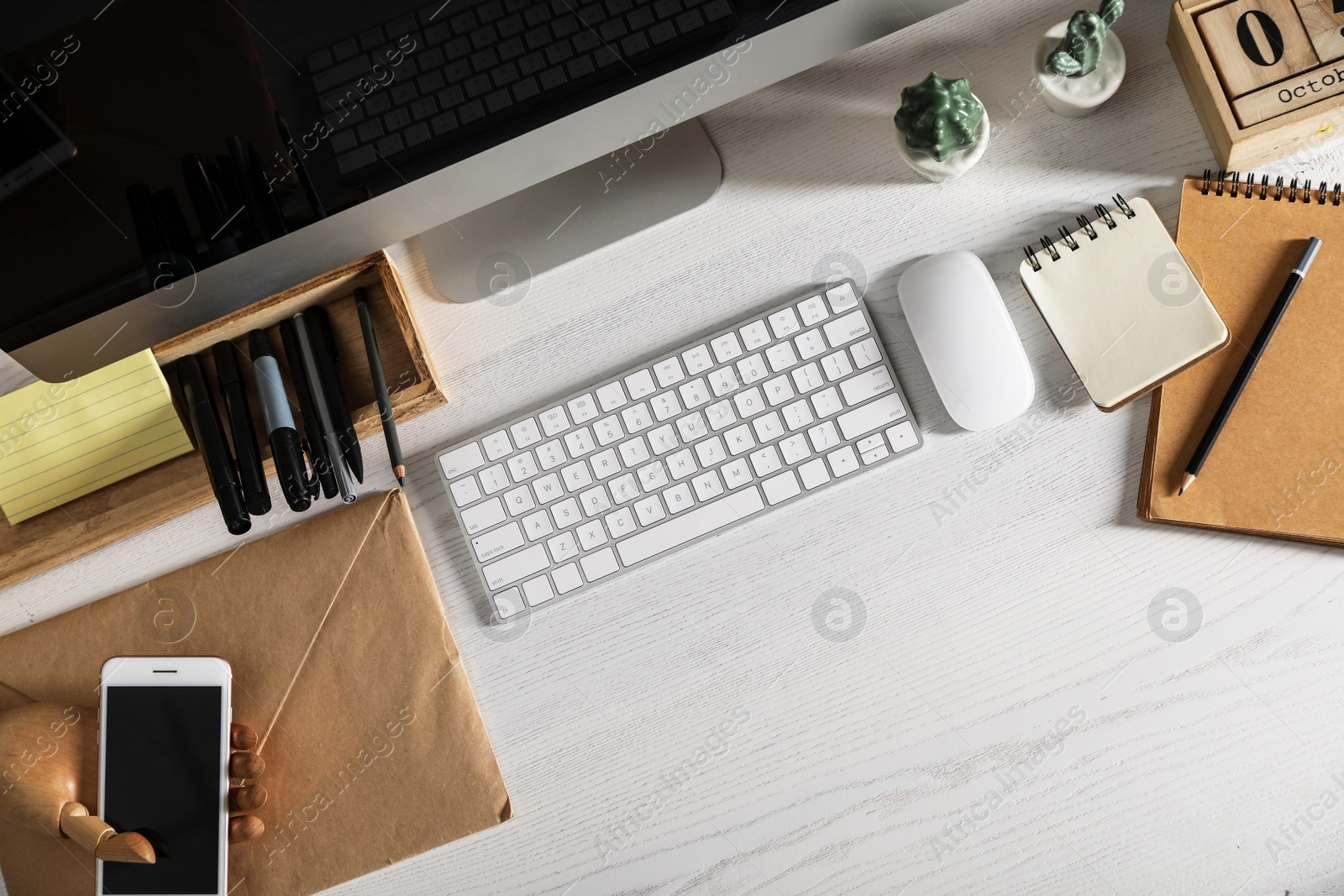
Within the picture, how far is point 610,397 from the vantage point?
69 centimetres

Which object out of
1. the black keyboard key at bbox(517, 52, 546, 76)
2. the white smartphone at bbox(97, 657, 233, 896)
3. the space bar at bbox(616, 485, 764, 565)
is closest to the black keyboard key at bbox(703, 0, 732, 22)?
the black keyboard key at bbox(517, 52, 546, 76)

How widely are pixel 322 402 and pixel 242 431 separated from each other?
0.06 metres

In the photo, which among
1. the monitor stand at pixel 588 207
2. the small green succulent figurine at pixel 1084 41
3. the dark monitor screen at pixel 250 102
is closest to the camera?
the dark monitor screen at pixel 250 102

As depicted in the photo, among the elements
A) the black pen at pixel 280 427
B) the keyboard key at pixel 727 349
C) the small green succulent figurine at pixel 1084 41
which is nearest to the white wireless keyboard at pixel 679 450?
the keyboard key at pixel 727 349

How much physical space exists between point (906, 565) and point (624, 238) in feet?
1.13

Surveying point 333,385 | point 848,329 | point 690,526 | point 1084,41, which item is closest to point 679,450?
point 690,526

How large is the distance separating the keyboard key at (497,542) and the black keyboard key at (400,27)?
0.35 m

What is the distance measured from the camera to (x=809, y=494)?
2.23ft

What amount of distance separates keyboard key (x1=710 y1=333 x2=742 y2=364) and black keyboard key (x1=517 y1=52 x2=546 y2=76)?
0.79 feet

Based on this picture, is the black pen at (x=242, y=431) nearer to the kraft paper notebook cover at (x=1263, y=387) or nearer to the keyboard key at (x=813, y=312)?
the keyboard key at (x=813, y=312)

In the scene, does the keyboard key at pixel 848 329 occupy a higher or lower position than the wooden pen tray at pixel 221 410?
lower

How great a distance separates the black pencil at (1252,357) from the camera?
25.3 inches

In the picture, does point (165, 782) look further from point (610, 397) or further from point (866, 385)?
point (866, 385)

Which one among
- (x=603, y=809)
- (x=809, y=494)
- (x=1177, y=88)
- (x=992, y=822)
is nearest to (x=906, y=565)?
(x=809, y=494)
